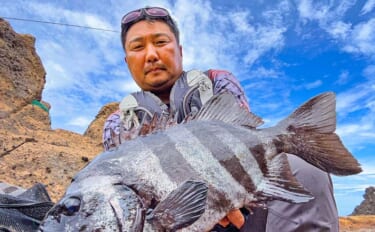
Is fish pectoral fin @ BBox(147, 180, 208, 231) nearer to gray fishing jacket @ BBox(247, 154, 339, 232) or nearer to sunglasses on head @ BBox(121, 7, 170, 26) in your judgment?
gray fishing jacket @ BBox(247, 154, 339, 232)

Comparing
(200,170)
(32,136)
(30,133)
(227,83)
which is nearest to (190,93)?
(227,83)

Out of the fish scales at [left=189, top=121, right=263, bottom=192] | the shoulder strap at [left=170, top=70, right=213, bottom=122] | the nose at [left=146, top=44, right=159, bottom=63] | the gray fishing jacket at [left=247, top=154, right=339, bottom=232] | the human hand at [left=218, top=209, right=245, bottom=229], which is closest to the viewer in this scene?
the fish scales at [left=189, top=121, right=263, bottom=192]

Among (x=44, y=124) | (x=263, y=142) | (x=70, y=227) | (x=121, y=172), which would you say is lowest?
(x=70, y=227)

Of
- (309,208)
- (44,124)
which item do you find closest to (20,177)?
(44,124)

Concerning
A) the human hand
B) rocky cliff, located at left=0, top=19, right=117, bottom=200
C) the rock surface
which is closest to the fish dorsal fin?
the human hand

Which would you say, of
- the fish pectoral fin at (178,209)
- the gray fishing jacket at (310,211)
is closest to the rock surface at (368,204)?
the gray fishing jacket at (310,211)

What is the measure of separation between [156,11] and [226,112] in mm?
1031

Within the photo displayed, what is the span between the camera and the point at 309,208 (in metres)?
1.87

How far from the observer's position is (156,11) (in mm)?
2393

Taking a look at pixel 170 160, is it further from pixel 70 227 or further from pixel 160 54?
pixel 160 54

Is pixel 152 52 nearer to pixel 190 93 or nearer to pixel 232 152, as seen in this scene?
pixel 190 93

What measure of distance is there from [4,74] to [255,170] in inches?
502

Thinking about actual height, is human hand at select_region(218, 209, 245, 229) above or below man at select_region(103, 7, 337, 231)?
below

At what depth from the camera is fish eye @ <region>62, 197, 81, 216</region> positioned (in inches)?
44.4
